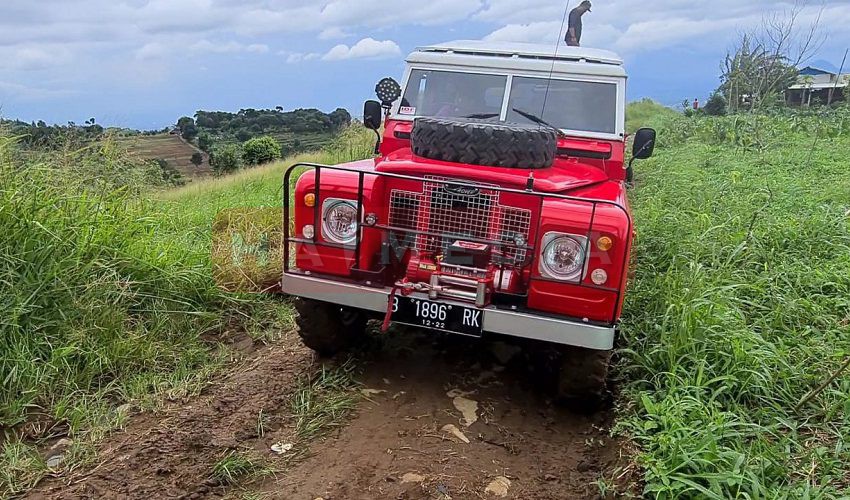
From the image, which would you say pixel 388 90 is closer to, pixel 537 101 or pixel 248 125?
pixel 537 101

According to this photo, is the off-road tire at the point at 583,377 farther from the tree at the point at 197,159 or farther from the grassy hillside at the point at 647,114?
the grassy hillside at the point at 647,114

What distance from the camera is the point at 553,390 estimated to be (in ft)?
12.4

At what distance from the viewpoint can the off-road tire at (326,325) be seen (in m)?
3.82

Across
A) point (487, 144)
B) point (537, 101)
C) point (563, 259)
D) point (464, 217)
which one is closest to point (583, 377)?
point (563, 259)

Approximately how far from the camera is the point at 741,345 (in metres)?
3.37

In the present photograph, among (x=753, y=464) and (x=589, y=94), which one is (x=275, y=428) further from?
(x=589, y=94)

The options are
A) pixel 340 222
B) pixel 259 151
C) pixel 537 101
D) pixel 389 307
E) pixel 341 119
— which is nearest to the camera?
pixel 389 307

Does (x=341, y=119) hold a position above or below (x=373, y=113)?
below

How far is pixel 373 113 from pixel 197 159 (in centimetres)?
1489

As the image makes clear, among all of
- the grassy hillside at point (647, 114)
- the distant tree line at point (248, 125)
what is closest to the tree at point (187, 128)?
the distant tree line at point (248, 125)

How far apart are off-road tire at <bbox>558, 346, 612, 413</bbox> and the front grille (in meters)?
0.55

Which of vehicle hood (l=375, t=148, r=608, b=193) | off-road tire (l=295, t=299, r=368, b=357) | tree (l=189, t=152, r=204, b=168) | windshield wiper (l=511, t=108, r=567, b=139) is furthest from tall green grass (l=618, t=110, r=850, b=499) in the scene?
tree (l=189, t=152, r=204, b=168)

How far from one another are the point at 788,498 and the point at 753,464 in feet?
0.62

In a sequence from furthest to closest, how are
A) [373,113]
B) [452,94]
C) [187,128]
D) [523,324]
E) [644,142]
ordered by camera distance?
[187,128]
[373,113]
[452,94]
[644,142]
[523,324]
